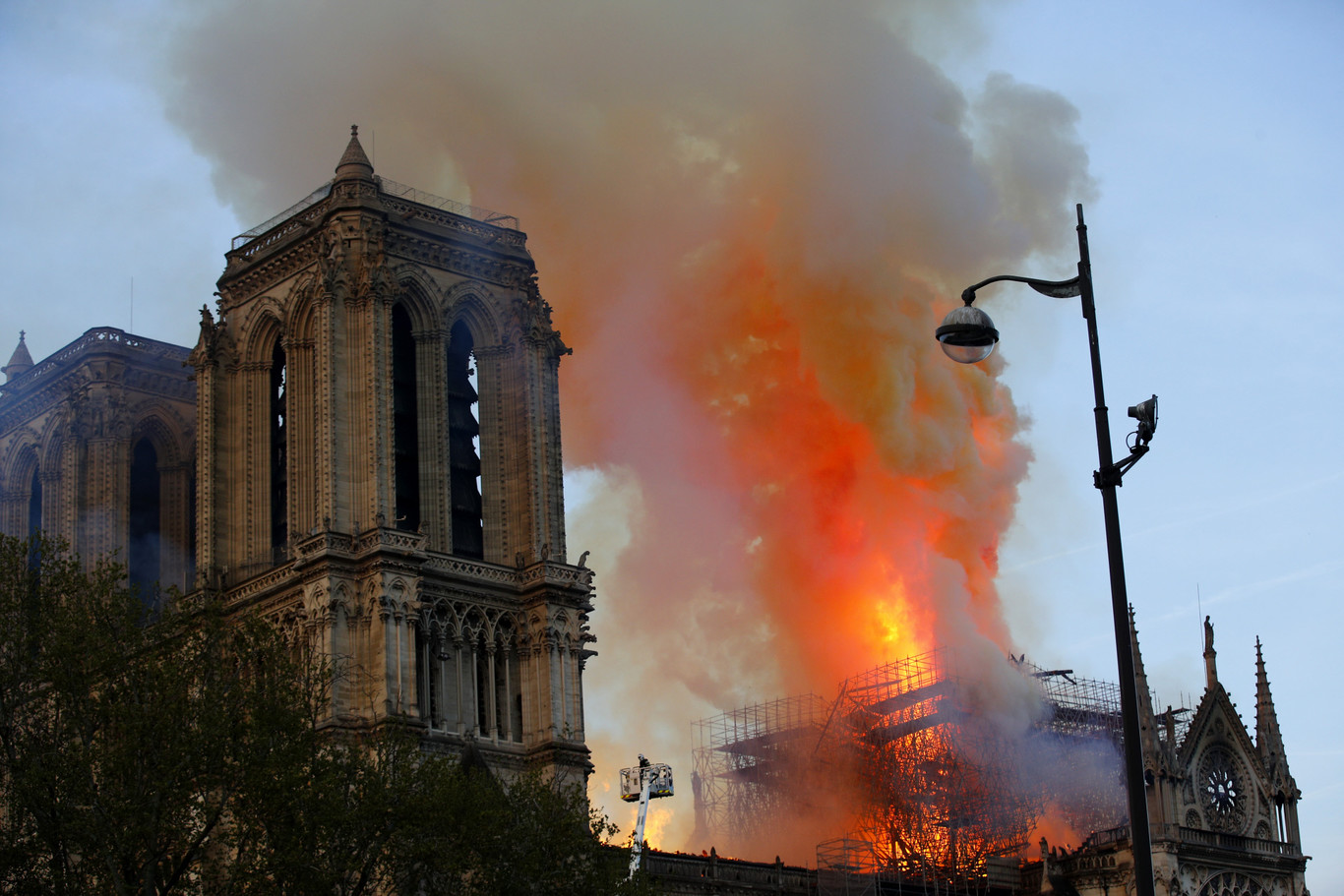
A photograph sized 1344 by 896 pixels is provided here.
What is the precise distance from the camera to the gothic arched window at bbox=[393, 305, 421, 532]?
77.6 m

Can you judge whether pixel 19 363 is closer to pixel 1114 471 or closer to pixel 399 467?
pixel 399 467

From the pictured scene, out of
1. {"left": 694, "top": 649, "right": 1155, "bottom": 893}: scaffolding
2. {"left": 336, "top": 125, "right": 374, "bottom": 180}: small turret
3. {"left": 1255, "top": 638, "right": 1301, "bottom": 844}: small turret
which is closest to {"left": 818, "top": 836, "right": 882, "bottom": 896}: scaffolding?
{"left": 694, "top": 649, "right": 1155, "bottom": 893}: scaffolding

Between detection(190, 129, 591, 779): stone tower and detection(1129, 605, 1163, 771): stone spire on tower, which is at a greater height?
detection(190, 129, 591, 779): stone tower

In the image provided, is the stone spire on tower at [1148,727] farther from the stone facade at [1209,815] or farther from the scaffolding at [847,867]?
the scaffolding at [847,867]

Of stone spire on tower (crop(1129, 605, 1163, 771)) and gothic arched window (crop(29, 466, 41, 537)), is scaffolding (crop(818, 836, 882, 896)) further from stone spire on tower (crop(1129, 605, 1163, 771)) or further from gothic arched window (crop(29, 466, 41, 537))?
gothic arched window (crop(29, 466, 41, 537))

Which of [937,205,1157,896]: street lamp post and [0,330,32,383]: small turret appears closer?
[937,205,1157,896]: street lamp post

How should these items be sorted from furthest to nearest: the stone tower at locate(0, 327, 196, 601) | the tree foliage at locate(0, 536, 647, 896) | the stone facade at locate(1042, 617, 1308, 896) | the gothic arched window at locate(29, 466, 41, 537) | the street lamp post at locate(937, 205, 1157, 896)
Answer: the gothic arched window at locate(29, 466, 41, 537) → the stone tower at locate(0, 327, 196, 601) → the stone facade at locate(1042, 617, 1308, 896) → the tree foliage at locate(0, 536, 647, 896) → the street lamp post at locate(937, 205, 1157, 896)

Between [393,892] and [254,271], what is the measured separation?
3382cm

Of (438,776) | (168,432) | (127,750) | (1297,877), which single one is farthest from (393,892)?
(1297,877)

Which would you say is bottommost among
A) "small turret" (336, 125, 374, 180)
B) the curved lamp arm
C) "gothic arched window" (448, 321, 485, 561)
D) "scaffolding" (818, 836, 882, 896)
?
"scaffolding" (818, 836, 882, 896)

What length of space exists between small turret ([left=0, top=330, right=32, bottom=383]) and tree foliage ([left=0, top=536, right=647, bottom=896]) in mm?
43882

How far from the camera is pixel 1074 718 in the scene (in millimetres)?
99250

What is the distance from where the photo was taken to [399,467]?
7812cm

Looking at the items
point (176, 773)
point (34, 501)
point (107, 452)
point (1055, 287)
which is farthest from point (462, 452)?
point (1055, 287)
